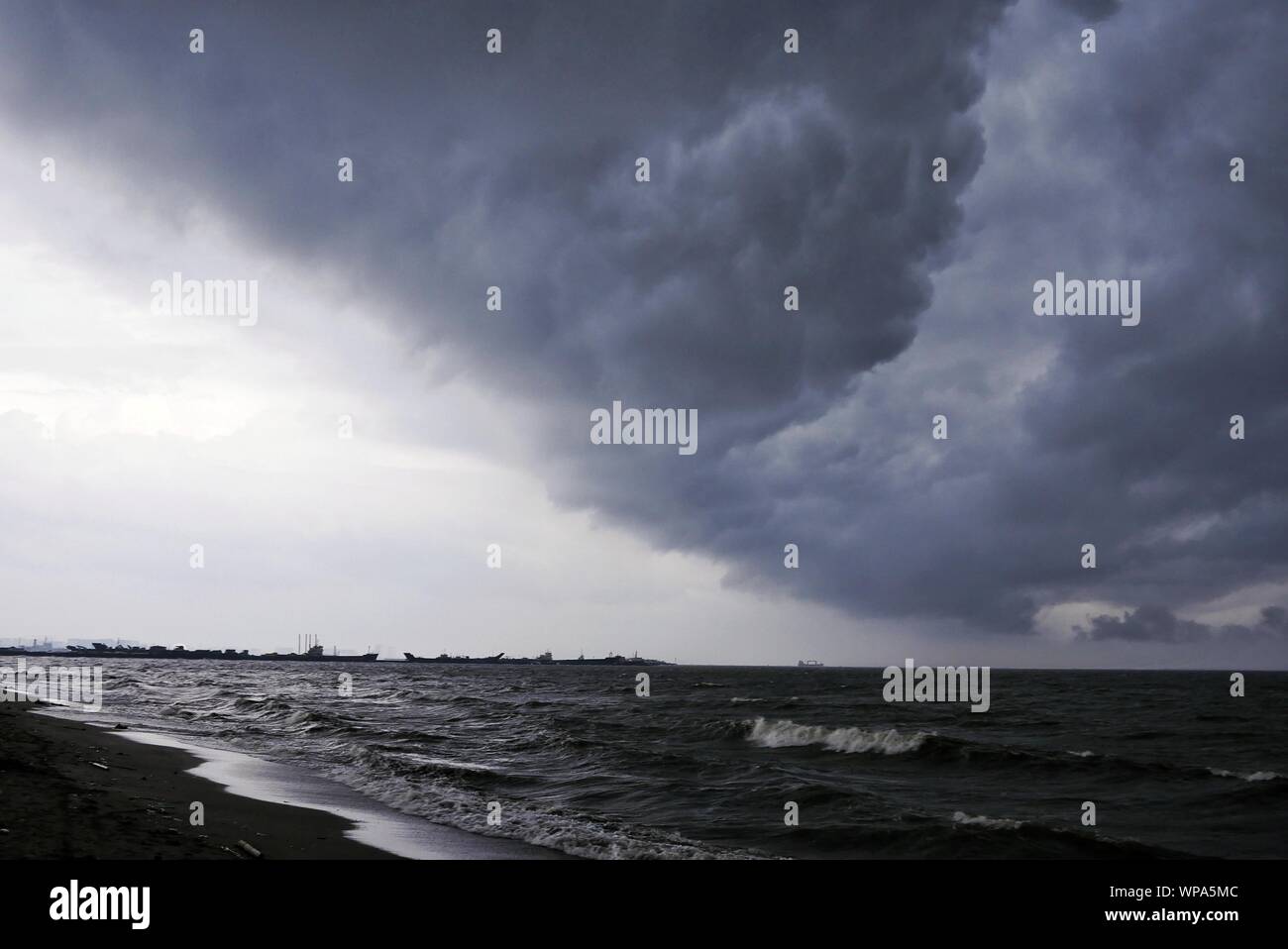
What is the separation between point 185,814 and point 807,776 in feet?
57.7

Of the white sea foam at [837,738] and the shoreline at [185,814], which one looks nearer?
the shoreline at [185,814]

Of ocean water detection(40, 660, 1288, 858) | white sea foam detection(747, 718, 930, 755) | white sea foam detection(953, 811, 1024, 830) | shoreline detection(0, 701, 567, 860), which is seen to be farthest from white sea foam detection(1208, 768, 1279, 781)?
shoreline detection(0, 701, 567, 860)

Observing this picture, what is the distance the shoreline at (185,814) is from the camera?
1256 cm

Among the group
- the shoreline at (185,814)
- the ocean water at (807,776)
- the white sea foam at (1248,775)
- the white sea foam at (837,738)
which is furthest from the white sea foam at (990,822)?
the white sea foam at (837,738)

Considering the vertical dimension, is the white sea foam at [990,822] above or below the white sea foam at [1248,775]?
above

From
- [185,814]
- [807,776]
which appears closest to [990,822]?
[807,776]

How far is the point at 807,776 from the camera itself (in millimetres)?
25859

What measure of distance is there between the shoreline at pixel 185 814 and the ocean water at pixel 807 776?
4.90ft

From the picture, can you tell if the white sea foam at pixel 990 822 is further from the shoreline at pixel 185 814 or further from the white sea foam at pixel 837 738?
the white sea foam at pixel 837 738

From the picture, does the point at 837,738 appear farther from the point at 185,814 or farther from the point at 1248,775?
the point at 185,814

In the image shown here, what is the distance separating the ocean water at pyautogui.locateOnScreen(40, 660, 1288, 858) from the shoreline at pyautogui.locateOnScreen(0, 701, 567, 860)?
1495 mm
